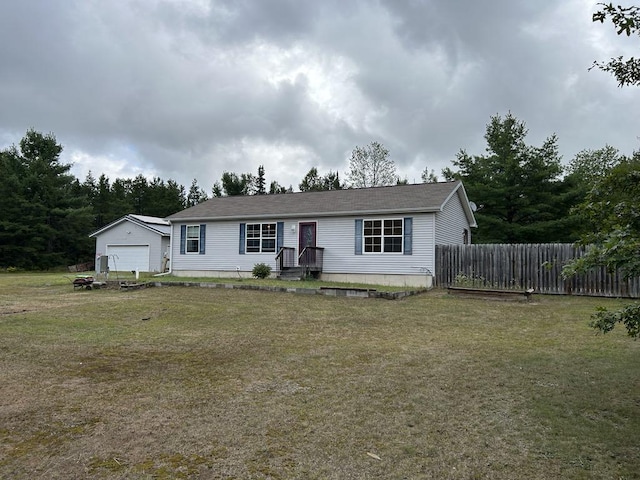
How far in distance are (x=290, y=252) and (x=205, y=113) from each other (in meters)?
9.90

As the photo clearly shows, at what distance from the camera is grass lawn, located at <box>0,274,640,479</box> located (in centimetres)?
283

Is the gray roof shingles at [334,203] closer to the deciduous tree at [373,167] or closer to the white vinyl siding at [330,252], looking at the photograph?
the white vinyl siding at [330,252]

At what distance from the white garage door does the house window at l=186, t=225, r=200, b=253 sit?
5298 mm

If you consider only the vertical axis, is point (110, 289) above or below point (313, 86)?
below

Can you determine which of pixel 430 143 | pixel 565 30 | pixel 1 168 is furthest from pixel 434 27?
pixel 1 168

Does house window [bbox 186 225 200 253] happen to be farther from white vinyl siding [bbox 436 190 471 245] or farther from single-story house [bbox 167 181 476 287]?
white vinyl siding [bbox 436 190 471 245]

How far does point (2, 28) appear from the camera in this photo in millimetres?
13969

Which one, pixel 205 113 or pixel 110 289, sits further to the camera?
pixel 205 113

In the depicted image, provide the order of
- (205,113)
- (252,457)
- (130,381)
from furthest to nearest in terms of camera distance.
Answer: (205,113)
(130,381)
(252,457)

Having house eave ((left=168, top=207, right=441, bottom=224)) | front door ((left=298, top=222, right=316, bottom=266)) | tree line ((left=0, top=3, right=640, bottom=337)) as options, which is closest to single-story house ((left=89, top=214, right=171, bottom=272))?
house eave ((left=168, top=207, right=441, bottom=224))

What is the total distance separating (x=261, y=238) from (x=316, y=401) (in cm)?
1507

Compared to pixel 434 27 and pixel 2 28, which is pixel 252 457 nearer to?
pixel 434 27

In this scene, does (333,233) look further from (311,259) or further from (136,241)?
(136,241)

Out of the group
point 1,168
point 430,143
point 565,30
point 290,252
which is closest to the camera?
point 565,30
